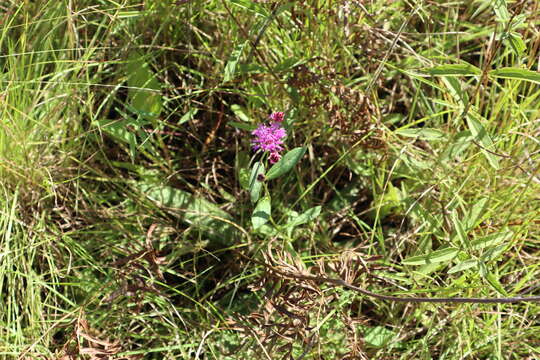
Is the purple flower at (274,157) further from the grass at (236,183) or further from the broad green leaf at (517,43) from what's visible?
the broad green leaf at (517,43)

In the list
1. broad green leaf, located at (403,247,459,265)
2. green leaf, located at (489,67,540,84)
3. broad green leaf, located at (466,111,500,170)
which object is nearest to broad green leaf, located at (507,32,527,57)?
green leaf, located at (489,67,540,84)

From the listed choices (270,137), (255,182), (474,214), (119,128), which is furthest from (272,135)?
(474,214)

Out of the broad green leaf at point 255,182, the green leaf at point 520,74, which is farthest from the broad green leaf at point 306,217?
the green leaf at point 520,74

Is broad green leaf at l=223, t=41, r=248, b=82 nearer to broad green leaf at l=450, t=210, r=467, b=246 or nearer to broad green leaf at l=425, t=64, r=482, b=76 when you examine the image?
broad green leaf at l=425, t=64, r=482, b=76

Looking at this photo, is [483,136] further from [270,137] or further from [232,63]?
[232,63]

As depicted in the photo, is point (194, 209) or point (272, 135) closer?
point (272, 135)

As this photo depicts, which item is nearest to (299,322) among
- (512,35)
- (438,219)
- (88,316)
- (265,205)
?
(265,205)
